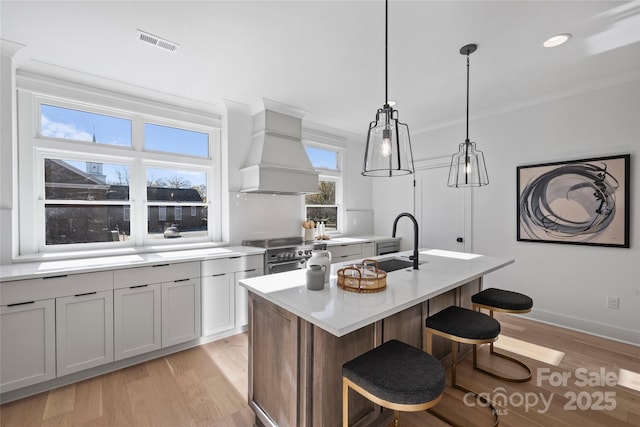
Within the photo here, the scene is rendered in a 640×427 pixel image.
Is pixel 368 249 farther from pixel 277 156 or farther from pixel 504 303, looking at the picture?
pixel 504 303

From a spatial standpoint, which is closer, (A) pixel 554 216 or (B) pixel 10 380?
(B) pixel 10 380

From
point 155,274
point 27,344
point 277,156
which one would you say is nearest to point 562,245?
point 277,156

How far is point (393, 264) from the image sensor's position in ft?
8.34

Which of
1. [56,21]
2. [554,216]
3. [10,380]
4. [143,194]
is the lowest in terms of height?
[10,380]

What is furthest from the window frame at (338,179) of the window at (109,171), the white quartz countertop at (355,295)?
the white quartz countertop at (355,295)

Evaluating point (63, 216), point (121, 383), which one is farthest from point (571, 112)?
point (63, 216)

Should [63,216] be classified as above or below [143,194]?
below

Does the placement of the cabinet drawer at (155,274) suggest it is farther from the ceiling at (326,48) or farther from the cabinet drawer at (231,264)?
the ceiling at (326,48)

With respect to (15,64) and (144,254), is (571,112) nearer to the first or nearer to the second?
(144,254)

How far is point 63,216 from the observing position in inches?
110

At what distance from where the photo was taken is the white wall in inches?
112

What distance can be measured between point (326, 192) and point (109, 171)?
121 inches

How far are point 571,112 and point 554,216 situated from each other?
3.92 feet

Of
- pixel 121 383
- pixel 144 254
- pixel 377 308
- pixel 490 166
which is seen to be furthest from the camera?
pixel 490 166
